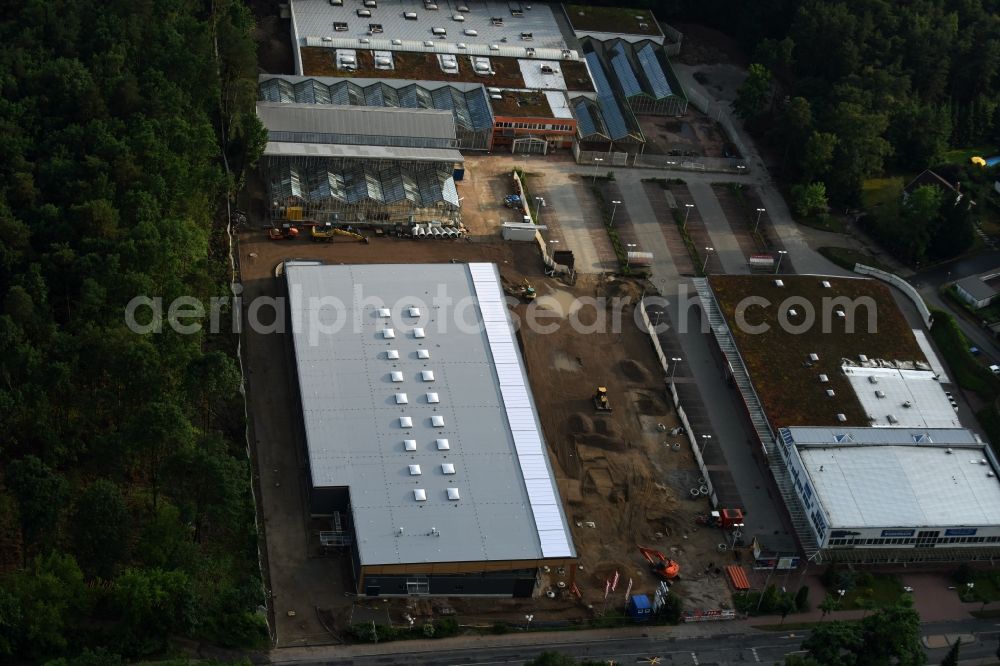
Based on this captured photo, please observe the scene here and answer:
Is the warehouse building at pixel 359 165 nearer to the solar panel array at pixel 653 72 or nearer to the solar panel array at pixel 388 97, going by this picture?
the solar panel array at pixel 388 97

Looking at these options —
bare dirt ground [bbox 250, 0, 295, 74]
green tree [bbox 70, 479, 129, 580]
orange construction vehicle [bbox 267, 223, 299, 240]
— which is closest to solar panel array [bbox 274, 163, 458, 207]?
orange construction vehicle [bbox 267, 223, 299, 240]

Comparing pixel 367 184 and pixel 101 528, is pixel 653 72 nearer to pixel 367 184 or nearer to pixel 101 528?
pixel 367 184

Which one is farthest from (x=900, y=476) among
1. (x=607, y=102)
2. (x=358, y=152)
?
(x=607, y=102)

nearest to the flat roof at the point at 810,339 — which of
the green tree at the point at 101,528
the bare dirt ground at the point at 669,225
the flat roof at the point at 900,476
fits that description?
the flat roof at the point at 900,476

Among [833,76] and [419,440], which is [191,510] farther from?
[833,76]

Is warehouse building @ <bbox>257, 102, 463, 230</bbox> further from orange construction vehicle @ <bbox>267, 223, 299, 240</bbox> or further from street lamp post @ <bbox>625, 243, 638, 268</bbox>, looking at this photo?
street lamp post @ <bbox>625, 243, 638, 268</bbox>
